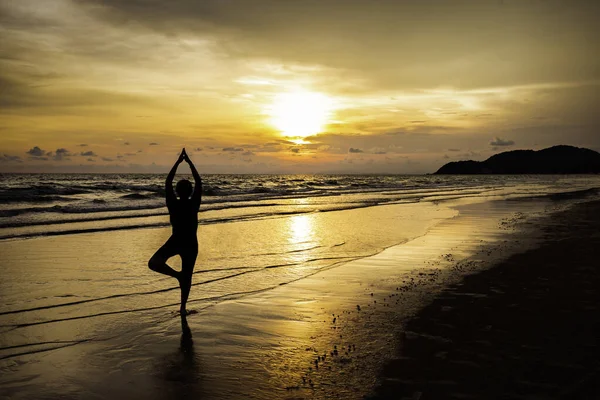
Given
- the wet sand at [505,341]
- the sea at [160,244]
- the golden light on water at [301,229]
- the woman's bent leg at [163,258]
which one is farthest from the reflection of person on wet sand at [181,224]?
the golden light on water at [301,229]

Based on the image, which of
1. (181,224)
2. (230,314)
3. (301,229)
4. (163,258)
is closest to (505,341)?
(230,314)

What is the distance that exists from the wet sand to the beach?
124 millimetres

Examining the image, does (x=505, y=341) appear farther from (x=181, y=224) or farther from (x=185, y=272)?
(x=181, y=224)

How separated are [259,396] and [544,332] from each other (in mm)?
4084

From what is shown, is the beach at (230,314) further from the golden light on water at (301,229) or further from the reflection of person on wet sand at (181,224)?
the reflection of person on wet sand at (181,224)

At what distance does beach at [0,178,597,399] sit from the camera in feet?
16.4

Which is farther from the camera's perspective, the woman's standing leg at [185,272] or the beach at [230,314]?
the woman's standing leg at [185,272]

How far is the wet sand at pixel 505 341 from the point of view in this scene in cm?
468

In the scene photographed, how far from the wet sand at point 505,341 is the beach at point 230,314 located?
124 mm

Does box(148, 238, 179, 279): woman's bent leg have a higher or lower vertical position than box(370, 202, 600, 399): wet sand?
higher

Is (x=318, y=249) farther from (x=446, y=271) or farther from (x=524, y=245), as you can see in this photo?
(x=524, y=245)

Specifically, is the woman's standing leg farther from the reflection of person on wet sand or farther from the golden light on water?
the golden light on water

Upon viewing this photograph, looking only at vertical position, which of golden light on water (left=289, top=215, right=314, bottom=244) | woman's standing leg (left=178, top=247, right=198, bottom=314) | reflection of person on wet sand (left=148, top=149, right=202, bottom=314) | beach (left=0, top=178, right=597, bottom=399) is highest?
reflection of person on wet sand (left=148, top=149, right=202, bottom=314)

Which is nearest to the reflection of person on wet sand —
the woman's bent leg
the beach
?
the woman's bent leg
